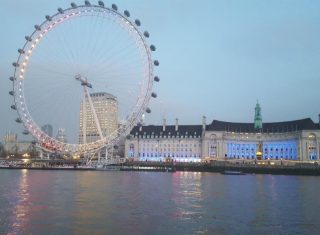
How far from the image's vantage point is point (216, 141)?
141250 mm

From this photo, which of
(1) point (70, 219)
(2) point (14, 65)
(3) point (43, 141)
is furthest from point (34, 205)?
(3) point (43, 141)

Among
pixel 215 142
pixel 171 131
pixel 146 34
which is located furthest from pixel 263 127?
pixel 146 34

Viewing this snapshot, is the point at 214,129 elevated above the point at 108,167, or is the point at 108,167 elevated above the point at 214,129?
the point at 214,129

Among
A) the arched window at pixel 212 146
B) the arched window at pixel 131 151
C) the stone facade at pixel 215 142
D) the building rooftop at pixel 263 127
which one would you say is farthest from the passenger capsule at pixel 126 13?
the arched window at pixel 131 151

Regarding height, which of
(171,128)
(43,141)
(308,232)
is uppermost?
(171,128)

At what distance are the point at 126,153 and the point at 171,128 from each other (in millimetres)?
16808

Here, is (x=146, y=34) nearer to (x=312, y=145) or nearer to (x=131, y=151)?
(x=312, y=145)

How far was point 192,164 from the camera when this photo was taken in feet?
409

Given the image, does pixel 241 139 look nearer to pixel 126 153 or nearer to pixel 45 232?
pixel 126 153

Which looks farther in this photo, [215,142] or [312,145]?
[215,142]

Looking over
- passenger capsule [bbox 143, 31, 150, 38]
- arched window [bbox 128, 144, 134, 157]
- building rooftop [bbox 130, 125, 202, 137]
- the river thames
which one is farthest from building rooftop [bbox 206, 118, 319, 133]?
the river thames

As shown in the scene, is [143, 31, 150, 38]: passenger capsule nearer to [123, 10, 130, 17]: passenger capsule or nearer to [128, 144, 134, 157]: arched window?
[123, 10, 130, 17]: passenger capsule

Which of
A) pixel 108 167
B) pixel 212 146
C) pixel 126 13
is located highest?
pixel 126 13

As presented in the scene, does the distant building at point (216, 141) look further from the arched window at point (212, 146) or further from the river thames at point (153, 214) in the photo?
the river thames at point (153, 214)
